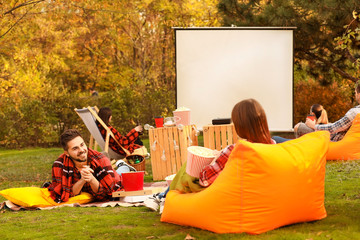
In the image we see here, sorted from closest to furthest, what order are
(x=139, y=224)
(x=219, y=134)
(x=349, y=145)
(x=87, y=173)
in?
(x=139, y=224)
(x=87, y=173)
(x=219, y=134)
(x=349, y=145)

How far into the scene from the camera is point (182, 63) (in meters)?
11.4

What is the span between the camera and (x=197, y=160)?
13.9 ft

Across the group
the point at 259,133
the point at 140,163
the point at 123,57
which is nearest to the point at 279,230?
the point at 259,133

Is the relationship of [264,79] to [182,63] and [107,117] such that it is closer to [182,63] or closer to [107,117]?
[182,63]

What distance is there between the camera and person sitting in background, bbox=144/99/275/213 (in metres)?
3.91

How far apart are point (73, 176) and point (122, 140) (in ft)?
8.53

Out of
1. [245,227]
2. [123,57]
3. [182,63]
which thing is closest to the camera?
[245,227]

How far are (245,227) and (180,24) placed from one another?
57.1ft

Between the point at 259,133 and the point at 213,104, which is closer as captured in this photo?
the point at 259,133

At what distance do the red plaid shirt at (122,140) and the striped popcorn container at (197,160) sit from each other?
13.4ft

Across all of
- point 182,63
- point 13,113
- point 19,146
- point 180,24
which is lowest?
point 19,146

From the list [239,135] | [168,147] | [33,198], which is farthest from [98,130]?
[239,135]

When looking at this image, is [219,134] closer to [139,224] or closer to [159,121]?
[159,121]

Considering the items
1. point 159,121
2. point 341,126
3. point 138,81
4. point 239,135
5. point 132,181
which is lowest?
point 132,181
